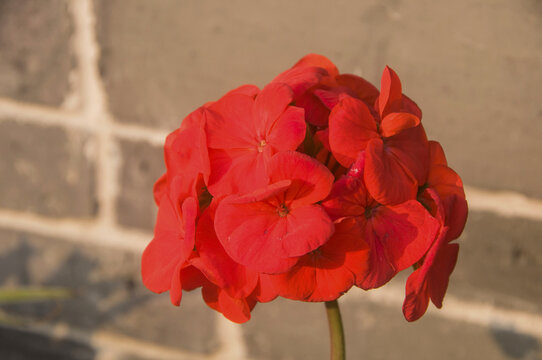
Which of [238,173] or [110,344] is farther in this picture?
[110,344]

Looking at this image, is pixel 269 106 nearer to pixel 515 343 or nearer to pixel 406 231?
pixel 406 231

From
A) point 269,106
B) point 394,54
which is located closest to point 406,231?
point 269,106

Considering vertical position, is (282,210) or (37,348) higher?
(282,210)

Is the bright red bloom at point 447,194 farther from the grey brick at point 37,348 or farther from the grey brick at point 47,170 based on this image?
the grey brick at point 37,348

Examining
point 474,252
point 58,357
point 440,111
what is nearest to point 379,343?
point 474,252

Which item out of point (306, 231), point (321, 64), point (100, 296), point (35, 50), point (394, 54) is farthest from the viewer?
point (100, 296)

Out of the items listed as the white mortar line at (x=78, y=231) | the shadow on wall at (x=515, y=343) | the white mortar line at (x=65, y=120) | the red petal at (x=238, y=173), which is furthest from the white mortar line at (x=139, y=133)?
the shadow on wall at (x=515, y=343)

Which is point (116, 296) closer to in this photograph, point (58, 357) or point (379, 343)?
point (58, 357)

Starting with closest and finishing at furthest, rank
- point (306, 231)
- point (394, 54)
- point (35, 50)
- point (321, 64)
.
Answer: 1. point (306, 231)
2. point (321, 64)
3. point (394, 54)
4. point (35, 50)
